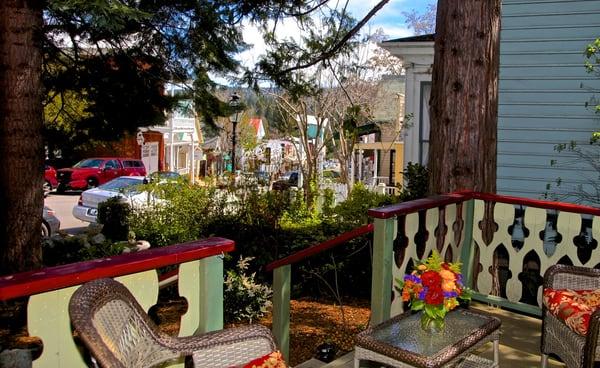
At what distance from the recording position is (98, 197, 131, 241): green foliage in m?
9.50

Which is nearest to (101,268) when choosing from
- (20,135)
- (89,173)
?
Answer: (20,135)

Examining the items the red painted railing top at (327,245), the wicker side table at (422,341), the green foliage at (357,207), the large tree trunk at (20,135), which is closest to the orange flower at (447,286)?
the wicker side table at (422,341)

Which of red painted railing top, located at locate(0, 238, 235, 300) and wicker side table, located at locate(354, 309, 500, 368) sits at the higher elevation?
red painted railing top, located at locate(0, 238, 235, 300)

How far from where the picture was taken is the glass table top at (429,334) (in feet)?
8.38

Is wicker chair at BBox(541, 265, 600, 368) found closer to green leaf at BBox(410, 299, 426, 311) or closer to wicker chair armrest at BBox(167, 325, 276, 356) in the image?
green leaf at BBox(410, 299, 426, 311)

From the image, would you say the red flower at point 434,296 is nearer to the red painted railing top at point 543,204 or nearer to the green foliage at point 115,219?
the red painted railing top at point 543,204

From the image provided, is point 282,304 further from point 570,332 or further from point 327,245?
point 570,332

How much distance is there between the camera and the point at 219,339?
7.28 ft

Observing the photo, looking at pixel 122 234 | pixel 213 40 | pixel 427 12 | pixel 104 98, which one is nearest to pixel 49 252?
pixel 122 234

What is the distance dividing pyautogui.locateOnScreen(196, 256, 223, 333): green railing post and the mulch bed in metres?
2.31

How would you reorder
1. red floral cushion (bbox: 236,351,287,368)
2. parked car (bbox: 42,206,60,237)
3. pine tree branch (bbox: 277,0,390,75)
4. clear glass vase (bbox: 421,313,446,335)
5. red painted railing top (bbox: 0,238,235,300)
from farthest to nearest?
parked car (bbox: 42,206,60,237)
pine tree branch (bbox: 277,0,390,75)
clear glass vase (bbox: 421,313,446,335)
red floral cushion (bbox: 236,351,287,368)
red painted railing top (bbox: 0,238,235,300)

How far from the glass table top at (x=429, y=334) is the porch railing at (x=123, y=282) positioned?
0.83 meters

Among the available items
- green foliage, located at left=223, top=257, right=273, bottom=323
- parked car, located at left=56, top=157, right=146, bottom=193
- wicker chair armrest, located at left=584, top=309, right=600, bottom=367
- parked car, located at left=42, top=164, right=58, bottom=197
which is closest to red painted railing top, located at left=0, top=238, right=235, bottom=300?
wicker chair armrest, located at left=584, top=309, right=600, bottom=367

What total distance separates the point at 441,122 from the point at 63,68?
19.7ft
